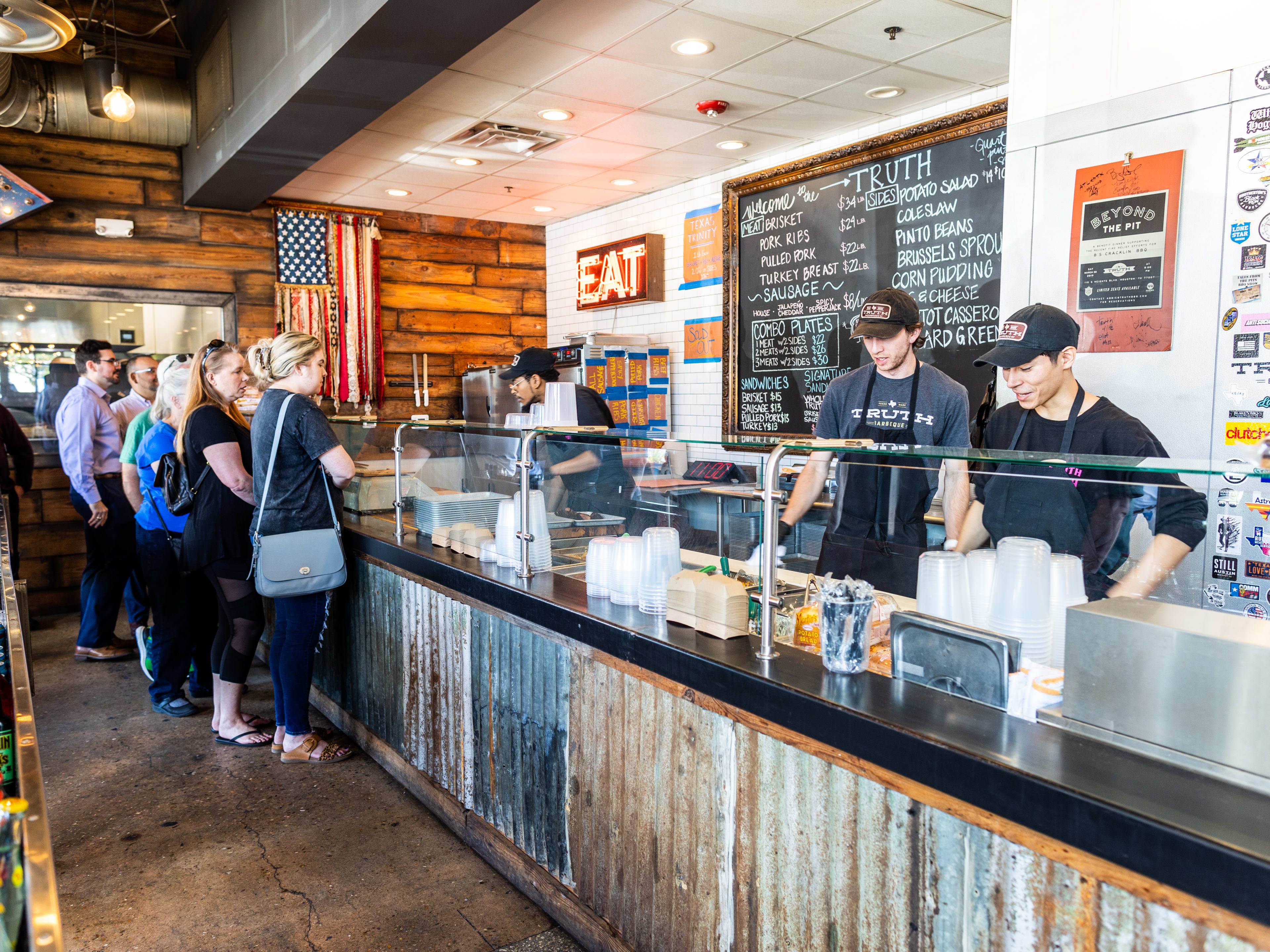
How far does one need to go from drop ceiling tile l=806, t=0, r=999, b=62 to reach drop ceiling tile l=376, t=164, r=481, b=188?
9.57ft

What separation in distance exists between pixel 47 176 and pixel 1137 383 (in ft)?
21.5

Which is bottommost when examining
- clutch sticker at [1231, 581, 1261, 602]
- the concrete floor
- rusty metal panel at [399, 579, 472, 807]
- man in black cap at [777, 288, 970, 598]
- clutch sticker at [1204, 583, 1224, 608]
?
the concrete floor

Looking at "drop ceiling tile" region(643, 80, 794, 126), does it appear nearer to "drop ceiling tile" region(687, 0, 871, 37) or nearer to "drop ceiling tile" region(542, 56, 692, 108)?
"drop ceiling tile" region(542, 56, 692, 108)

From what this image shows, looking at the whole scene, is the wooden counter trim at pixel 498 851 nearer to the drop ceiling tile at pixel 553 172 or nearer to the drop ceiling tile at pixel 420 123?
the drop ceiling tile at pixel 420 123

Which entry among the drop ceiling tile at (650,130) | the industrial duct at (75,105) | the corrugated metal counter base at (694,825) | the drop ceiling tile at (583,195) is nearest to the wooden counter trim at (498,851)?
the corrugated metal counter base at (694,825)

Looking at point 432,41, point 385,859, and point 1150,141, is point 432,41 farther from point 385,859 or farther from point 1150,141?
point 385,859

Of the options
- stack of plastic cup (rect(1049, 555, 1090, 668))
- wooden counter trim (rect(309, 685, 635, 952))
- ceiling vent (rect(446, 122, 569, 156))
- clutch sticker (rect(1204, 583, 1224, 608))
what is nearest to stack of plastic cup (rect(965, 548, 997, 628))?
stack of plastic cup (rect(1049, 555, 1090, 668))

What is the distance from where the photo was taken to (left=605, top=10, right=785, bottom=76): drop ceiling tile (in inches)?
146

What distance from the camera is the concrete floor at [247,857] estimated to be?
2.56 m

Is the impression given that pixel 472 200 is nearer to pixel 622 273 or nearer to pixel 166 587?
pixel 622 273

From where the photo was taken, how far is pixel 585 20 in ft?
12.0

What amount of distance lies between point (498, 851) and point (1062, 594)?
2042mm

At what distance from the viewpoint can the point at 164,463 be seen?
3887 millimetres

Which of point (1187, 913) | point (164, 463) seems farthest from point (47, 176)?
point (1187, 913)
